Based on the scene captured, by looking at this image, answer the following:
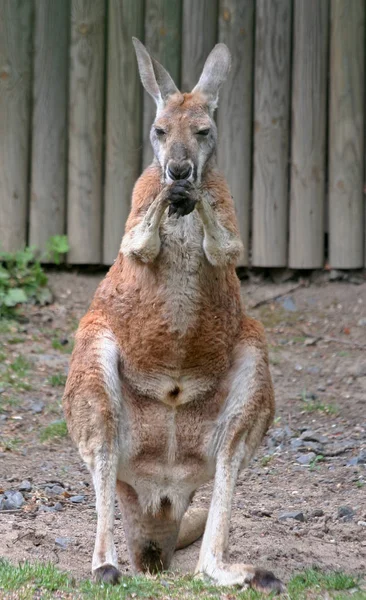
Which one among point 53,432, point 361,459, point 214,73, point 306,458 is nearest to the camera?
point 214,73

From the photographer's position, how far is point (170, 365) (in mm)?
6359

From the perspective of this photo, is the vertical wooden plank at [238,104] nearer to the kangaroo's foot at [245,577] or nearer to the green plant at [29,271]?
the green plant at [29,271]

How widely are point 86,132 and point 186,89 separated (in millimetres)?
1103

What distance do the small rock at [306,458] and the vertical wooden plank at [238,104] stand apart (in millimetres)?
3136

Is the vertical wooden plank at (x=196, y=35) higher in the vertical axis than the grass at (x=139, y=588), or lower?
higher

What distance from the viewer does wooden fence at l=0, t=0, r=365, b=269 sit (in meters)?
11.0

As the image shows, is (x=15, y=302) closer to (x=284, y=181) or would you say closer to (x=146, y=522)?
(x=284, y=181)

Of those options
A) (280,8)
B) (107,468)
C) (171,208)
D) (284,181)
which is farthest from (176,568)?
(280,8)

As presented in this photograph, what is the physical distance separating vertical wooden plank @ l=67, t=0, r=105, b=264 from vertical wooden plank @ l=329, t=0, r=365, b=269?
236 centimetres

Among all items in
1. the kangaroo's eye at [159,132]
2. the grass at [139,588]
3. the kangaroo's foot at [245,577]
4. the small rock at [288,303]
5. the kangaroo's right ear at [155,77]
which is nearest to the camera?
the grass at [139,588]

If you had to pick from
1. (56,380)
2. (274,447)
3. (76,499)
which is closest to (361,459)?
(274,447)

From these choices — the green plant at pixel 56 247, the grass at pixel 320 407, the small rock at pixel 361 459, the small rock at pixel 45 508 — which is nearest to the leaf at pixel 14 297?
the green plant at pixel 56 247

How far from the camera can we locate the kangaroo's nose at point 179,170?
20.7 ft

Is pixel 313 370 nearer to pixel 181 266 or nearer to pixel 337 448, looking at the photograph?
pixel 337 448
